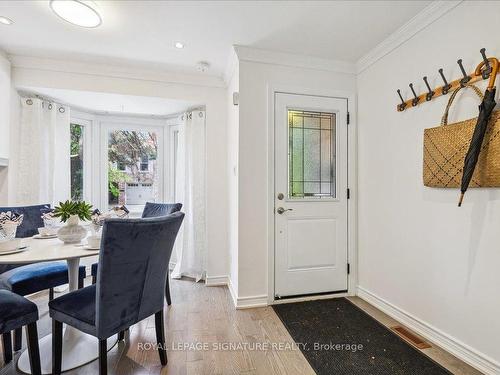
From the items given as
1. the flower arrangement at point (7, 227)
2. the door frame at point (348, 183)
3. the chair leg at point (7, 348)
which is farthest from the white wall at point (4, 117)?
the door frame at point (348, 183)

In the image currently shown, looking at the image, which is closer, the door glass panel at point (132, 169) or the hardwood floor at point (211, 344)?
the hardwood floor at point (211, 344)

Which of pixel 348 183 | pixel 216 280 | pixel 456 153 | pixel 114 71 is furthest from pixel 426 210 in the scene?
pixel 114 71

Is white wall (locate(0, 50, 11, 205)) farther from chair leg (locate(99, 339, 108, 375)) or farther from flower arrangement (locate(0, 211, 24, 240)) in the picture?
chair leg (locate(99, 339, 108, 375))

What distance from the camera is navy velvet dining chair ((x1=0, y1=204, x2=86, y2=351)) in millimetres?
1860

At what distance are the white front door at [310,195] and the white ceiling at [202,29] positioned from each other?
550 millimetres

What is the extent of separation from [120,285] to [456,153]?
2219 mm

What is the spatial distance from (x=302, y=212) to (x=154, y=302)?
62.9 inches

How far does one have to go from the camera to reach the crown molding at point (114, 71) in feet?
8.59

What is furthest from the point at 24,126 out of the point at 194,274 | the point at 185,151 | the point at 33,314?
the point at 194,274

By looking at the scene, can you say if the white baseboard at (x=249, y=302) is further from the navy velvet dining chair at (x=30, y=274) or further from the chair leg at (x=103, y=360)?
the navy velvet dining chair at (x=30, y=274)

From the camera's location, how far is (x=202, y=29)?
2.15 meters

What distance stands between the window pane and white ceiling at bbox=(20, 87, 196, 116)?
34 cm

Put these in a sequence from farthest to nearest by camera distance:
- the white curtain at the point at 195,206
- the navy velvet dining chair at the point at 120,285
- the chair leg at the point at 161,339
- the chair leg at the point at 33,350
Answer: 1. the white curtain at the point at 195,206
2. the chair leg at the point at 161,339
3. the chair leg at the point at 33,350
4. the navy velvet dining chair at the point at 120,285

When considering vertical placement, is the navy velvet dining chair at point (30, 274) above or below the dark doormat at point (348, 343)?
above
